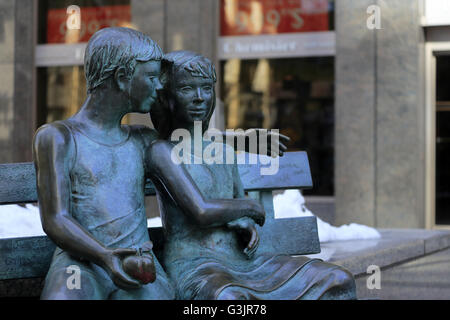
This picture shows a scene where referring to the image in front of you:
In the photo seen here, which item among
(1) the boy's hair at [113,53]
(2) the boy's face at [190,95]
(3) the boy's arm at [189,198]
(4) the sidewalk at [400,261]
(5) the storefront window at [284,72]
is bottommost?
(4) the sidewalk at [400,261]

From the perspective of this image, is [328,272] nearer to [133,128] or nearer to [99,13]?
[133,128]

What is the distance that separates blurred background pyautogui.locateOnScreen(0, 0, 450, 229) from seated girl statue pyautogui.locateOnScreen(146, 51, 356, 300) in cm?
617

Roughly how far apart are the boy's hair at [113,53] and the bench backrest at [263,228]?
741 millimetres

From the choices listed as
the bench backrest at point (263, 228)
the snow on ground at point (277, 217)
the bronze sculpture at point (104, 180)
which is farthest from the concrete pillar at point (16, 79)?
the bronze sculpture at point (104, 180)

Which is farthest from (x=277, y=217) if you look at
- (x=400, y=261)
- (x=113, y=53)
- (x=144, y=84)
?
(x=113, y=53)

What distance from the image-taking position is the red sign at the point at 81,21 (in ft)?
37.4

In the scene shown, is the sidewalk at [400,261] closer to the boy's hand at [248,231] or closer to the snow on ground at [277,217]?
the snow on ground at [277,217]

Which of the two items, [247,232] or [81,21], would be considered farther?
[81,21]

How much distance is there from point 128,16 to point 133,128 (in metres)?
8.23

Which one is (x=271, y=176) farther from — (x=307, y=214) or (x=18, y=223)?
(x=307, y=214)

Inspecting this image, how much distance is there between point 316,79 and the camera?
10.9m

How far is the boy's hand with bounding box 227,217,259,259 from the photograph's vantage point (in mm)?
3287

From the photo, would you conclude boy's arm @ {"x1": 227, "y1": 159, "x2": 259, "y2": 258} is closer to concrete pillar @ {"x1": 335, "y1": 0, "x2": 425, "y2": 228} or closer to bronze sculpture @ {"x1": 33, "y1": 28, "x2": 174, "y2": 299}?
bronze sculpture @ {"x1": 33, "y1": 28, "x2": 174, "y2": 299}

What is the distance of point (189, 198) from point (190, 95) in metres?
0.47
